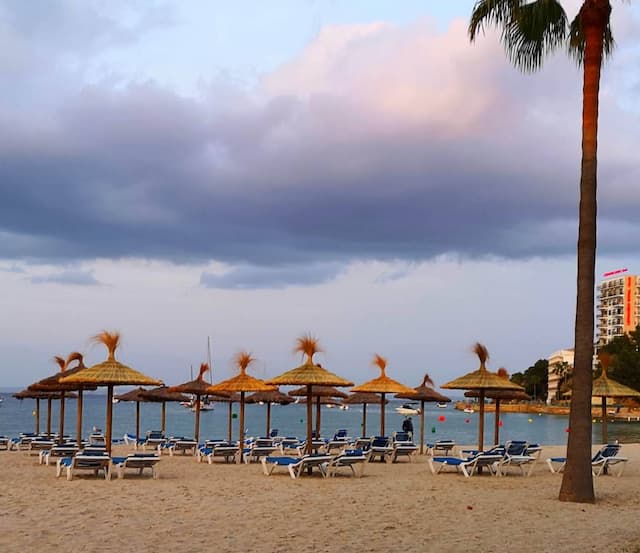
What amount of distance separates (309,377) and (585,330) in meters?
6.09

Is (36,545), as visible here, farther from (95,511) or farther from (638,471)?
(638,471)

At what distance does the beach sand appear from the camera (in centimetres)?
872

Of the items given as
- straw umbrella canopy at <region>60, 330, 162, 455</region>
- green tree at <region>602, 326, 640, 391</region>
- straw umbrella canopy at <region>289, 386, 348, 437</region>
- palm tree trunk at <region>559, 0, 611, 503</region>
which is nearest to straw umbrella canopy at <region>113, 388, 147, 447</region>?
straw umbrella canopy at <region>289, 386, 348, 437</region>

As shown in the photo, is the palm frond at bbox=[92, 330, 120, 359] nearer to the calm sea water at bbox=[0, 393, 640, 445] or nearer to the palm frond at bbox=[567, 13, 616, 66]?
the palm frond at bbox=[567, 13, 616, 66]

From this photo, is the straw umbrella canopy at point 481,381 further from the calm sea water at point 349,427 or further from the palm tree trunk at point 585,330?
the calm sea water at point 349,427

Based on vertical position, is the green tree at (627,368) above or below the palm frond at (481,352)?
below

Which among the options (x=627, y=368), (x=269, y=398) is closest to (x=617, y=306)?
(x=627, y=368)

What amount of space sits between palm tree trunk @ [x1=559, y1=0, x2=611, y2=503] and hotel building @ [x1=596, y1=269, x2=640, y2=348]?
12476cm

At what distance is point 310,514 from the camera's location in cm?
1085

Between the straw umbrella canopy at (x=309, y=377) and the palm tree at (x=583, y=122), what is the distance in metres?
5.49

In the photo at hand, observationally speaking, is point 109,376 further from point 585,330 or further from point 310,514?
point 585,330

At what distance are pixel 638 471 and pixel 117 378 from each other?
38.2 feet

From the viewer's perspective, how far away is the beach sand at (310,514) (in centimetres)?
872

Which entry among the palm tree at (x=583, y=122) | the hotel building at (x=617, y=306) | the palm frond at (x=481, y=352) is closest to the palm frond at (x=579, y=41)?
the palm tree at (x=583, y=122)
